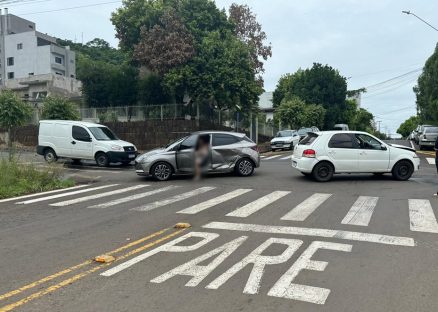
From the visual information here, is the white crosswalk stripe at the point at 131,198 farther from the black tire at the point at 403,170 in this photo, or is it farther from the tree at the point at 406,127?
the tree at the point at 406,127

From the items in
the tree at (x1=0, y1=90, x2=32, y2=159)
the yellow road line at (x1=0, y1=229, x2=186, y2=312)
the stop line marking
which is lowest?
the yellow road line at (x1=0, y1=229, x2=186, y2=312)

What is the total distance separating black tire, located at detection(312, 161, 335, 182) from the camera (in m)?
14.2

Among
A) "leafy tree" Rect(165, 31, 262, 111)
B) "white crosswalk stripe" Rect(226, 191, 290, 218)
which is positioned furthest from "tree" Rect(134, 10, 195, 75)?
"white crosswalk stripe" Rect(226, 191, 290, 218)

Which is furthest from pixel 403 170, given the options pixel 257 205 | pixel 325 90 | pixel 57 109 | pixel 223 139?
pixel 325 90

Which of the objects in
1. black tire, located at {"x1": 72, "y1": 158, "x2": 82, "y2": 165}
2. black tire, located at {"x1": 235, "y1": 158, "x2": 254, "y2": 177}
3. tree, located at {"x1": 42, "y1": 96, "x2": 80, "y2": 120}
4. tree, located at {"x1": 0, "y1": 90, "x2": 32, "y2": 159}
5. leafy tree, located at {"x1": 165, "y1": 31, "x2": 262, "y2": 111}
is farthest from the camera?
leafy tree, located at {"x1": 165, "y1": 31, "x2": 262, "y2": 111}

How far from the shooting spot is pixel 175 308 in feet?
15.1

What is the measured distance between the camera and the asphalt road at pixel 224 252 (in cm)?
487

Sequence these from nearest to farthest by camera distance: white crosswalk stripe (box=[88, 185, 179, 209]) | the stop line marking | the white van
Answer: the stop line marking
white crosswalk stripe (box=[88, 185, 179, 209])
the white van

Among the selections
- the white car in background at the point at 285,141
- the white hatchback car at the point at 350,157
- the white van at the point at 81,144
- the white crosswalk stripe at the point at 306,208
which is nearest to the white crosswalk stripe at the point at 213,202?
the white crosswalk stripe at the point at 306,208

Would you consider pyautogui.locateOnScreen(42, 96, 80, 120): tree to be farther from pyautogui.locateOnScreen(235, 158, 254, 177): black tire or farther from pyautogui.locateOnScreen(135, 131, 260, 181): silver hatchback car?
pyautogui.locateOnScreen(235, 158, 254, 177): black tire

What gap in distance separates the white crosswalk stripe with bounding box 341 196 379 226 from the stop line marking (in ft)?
2.87

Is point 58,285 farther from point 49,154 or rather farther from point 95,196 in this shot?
point 49,154

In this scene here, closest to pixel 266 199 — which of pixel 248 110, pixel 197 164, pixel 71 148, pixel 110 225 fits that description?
pixel 110 225

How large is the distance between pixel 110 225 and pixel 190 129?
76.5ft
